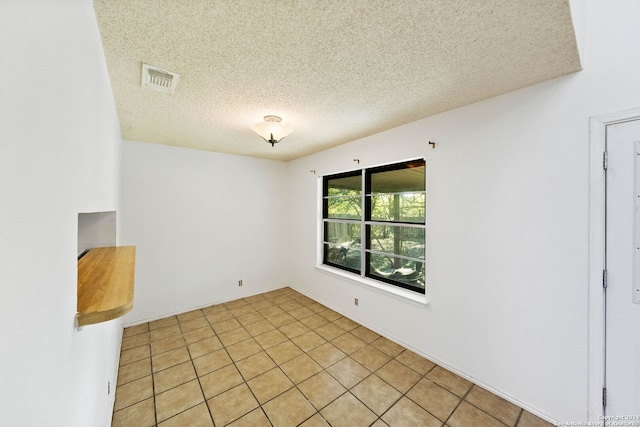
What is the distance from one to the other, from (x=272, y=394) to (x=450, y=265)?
195cm

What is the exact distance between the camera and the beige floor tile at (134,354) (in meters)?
2.40

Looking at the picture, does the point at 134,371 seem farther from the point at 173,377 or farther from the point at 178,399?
the point at 178,399

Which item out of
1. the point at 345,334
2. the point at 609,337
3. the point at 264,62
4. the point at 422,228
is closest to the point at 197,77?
the point at 264,62

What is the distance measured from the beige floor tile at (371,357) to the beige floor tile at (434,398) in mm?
373

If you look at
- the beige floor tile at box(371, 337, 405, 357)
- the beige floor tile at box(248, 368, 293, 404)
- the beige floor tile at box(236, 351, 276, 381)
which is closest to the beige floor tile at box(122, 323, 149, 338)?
the beige floor tile at box(236, 351, 276, 381)

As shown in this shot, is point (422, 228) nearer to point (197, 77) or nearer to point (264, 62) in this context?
point (264, 62)

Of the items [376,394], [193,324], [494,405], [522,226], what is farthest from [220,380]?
[522,226]

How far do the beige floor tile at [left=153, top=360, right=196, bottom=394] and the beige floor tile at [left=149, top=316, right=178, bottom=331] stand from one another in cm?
100

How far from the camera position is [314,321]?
319 cm

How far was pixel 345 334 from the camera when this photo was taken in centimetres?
286

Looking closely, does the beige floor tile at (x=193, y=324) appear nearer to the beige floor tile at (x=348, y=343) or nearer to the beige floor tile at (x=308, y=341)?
the beige floor tile at (x=308, y=341)

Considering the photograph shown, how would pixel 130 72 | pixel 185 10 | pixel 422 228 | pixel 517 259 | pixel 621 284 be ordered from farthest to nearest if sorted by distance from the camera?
pixel 422 228 → pixel 517 259 → pixel 130 72 → pixel 621 284 → pixel 185 10

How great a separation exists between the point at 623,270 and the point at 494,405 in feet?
4.29

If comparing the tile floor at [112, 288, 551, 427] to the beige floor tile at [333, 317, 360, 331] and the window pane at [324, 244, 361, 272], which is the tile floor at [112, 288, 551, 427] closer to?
the beige floor tile at [333, 317, 360, 331]
